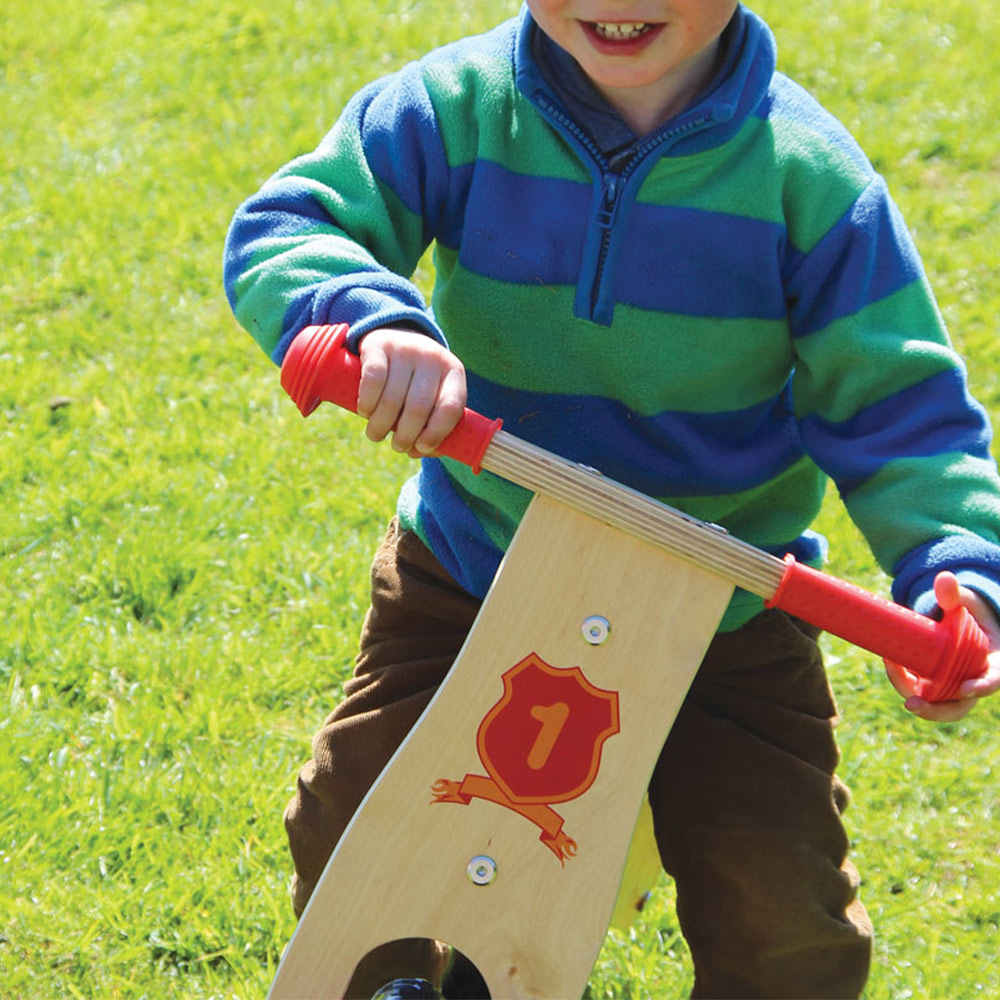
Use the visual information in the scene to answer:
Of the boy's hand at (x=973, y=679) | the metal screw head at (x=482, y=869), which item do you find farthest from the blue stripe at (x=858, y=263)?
the metal screw head at (x=482, y=869)

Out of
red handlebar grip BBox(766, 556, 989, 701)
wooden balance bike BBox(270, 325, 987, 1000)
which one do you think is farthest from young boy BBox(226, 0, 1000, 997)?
wooden balance bike BBox(270, 325, 987, 1000)

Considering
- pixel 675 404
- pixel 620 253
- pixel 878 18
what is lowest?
pixel 878 18

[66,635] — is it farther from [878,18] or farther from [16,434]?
[878,18]

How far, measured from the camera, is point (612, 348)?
177 cm

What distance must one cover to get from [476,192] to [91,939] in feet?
3.88

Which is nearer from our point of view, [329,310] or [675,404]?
[329,310]

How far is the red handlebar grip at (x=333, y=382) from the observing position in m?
1.40

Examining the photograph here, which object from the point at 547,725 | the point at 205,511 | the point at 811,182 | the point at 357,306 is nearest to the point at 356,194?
the point at 357,306

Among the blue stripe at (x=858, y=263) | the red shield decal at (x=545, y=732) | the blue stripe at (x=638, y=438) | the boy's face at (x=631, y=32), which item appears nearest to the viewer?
the red shield decal at (x=545, y=732)

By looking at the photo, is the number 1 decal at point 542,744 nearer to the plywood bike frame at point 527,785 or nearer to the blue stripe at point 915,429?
the plywood bike frame at point 527,785

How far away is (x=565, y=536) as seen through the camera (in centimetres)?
148

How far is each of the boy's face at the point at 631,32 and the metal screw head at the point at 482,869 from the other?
84 centimetres

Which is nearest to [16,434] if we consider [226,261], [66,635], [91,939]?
[66,635]

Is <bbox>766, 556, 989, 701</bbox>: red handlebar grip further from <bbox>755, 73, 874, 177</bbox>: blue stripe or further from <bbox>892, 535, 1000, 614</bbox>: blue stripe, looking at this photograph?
<bbox>755, 73, 874, 177</bbox>: blue stripe
